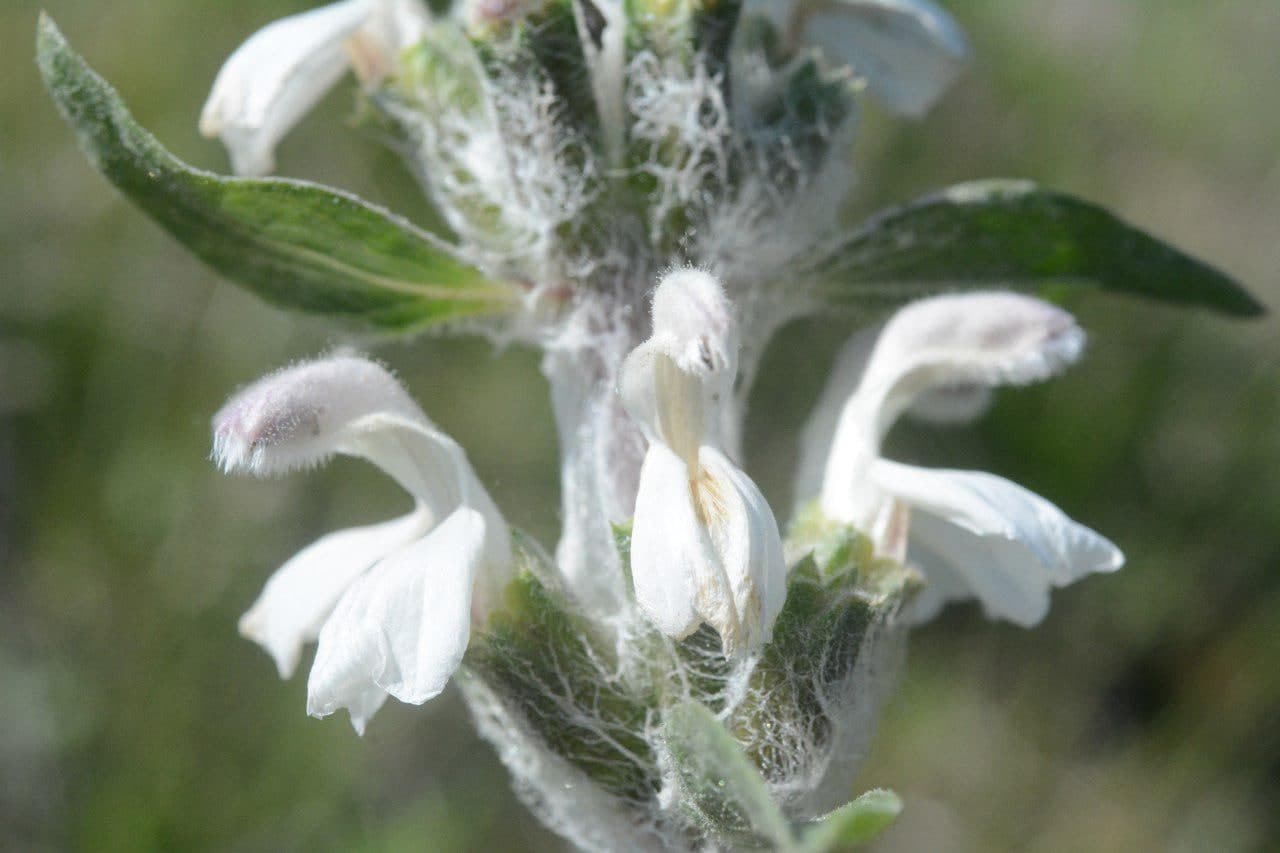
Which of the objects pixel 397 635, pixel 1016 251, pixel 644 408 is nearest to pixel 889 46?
pixel 1016 251

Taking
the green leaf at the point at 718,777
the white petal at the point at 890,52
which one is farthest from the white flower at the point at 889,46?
the green leaf at the point at 718,777

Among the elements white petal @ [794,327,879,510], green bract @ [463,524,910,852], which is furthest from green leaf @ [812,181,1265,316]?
green bract @ [463,524,910,852]

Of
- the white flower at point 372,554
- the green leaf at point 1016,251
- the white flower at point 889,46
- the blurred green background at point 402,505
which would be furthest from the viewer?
the blurred green background at point 402,505

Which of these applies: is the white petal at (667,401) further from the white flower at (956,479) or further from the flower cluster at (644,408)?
the white flower at (956,479)

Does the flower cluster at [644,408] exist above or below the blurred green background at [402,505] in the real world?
above

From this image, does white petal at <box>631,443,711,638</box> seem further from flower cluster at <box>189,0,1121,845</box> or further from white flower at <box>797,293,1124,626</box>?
white flower at <box>797,293,1124,626</box>

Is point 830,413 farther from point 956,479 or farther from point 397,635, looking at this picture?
point 397,635

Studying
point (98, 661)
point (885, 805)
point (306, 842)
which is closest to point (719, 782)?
point (885, 805)
